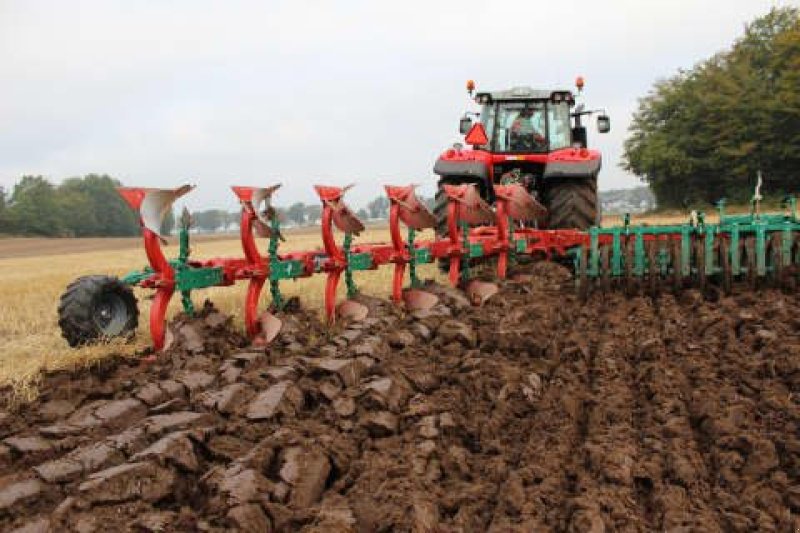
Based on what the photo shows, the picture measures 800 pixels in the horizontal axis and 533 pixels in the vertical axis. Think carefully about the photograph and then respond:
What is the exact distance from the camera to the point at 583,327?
479cm

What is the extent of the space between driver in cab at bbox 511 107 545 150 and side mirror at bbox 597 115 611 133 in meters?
0.64

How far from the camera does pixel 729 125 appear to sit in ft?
109

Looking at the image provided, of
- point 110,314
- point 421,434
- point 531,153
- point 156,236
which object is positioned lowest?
point 421,434

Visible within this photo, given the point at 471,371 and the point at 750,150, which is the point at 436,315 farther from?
the point at 750,150

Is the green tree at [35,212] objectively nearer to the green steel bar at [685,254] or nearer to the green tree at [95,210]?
the green tree at [95,210]

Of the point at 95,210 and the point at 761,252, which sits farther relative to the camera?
the point at 95,210

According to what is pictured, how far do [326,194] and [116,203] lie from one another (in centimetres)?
8443

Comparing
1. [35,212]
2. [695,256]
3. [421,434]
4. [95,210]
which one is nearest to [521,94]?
[695,256]

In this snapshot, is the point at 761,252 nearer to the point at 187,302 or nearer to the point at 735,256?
the point at 735,256

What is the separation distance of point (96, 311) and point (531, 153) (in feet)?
18.1

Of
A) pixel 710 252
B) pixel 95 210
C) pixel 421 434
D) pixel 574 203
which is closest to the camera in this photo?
pixel 421 434

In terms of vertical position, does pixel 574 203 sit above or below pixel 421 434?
above

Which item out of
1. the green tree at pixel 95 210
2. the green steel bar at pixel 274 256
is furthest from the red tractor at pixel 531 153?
the green tree at pixel 95 210

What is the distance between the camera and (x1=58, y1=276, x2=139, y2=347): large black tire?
13.7 feet
